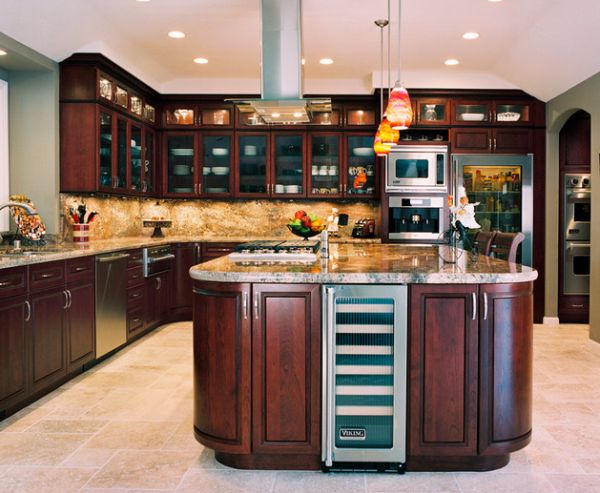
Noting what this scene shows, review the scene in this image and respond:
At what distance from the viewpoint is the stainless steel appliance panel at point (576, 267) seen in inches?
256

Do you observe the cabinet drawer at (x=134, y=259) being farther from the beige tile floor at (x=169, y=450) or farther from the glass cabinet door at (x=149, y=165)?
the glass cabinet door at (x=149, y=165)

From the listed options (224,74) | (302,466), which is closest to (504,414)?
(302,466)

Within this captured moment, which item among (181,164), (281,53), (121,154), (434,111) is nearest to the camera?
(281,53)

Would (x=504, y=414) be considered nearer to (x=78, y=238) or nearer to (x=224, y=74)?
(x=78, y=238)

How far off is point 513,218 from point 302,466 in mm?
4730

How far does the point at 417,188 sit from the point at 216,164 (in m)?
2.36

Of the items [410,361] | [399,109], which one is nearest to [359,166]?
[399,109]

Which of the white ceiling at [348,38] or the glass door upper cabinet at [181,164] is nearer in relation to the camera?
→ the white ceiling at [348,38]

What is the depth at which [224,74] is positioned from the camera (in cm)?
678

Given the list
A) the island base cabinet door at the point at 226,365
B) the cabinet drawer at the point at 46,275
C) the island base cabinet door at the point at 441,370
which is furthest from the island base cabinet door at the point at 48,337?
the island base cabinet door at the point at 441,370

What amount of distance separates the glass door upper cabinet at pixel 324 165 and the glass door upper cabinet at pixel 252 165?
0.56 metres

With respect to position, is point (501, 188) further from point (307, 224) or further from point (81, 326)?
point (81, 326)

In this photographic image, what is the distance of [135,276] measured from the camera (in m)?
5.47

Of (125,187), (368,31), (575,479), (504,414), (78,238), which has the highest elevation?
(368,31)
